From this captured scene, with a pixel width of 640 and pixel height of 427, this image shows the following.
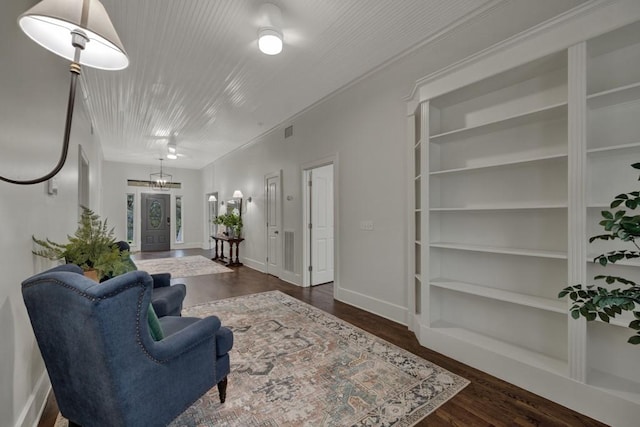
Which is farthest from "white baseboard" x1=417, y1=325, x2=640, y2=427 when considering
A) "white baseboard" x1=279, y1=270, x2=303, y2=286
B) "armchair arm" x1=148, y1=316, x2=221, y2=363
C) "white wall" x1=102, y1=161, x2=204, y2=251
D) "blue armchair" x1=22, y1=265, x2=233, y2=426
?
"white wall" x1=102, y1=161, x2=204, y2=251

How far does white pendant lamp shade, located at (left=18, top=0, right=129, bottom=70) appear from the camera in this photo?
1026 millimetres

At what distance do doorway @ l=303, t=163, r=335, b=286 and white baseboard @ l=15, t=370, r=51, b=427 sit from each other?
11.3ft

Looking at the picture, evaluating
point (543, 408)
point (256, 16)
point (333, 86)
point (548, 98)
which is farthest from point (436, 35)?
point (543, 408)

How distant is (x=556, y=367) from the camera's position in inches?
75.7

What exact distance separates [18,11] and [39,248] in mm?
1549

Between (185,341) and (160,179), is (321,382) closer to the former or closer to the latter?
(185,341)

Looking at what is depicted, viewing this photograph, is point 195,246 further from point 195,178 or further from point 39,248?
point 39,248

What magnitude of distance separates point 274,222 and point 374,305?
9.87 feet

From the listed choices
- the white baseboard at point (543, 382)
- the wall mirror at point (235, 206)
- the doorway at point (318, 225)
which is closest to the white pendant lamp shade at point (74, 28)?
the white baseboard at point (543, 382)

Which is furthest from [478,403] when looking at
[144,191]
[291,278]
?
[144,191]

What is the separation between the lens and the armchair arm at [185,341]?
4.40 ft

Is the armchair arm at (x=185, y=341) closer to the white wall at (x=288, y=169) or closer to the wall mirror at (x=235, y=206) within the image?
the white wall at (x=288, y=169)

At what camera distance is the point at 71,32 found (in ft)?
3.52

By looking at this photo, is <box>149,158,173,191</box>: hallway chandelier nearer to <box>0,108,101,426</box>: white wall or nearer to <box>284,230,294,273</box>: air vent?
<box>284,230,294,273</box>: air vent
